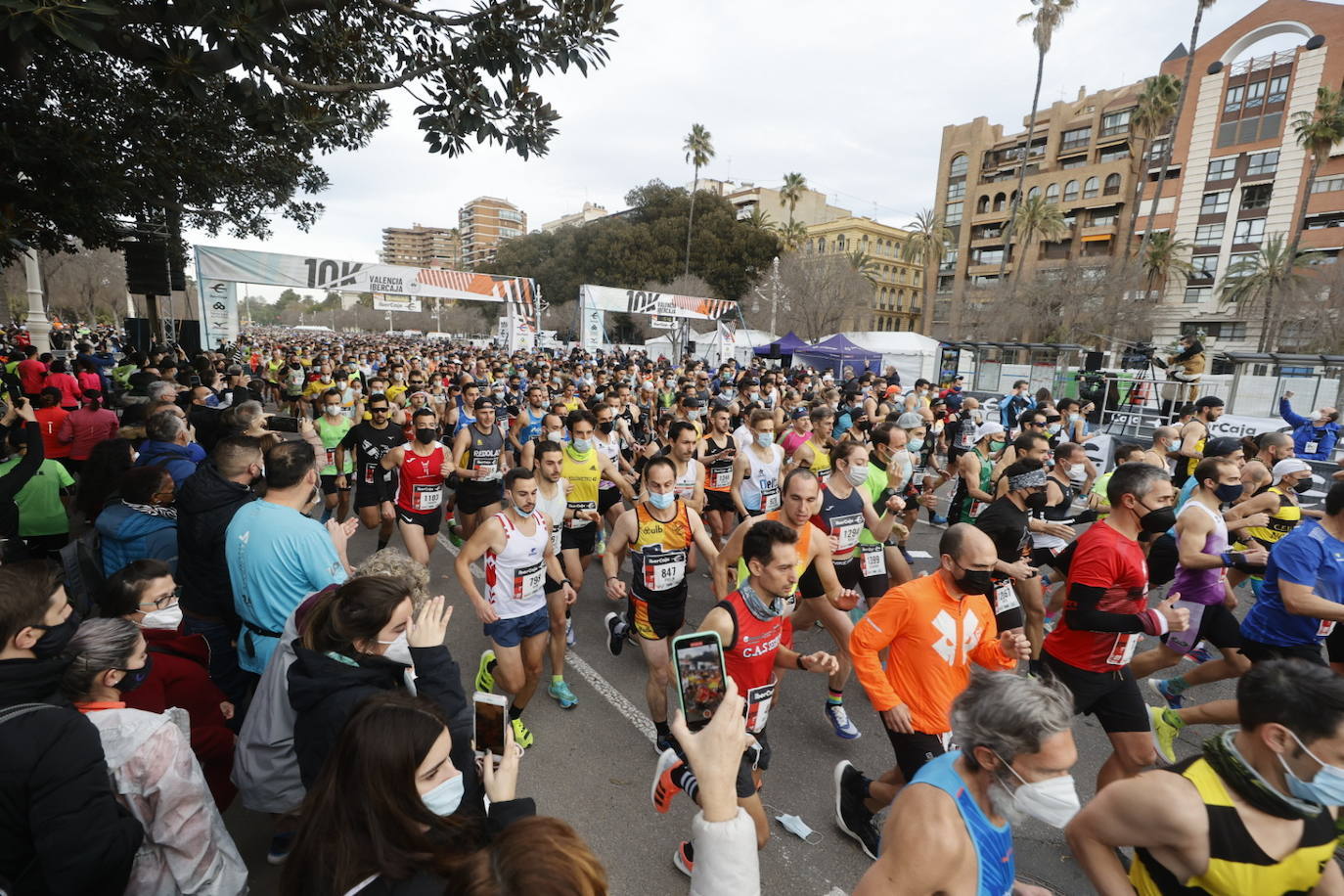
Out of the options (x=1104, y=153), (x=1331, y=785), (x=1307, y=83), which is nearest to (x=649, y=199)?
(x=1104, y=153)

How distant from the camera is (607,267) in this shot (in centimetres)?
4994

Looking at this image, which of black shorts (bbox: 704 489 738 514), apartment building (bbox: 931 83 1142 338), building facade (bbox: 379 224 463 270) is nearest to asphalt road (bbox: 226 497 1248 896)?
black shorts (bbox: 704 489 738 514)

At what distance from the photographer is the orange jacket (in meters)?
3.04

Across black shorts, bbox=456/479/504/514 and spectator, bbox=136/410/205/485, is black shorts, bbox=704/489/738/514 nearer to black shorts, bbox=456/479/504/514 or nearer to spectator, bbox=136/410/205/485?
black shorts, bbox=456/479/504/514

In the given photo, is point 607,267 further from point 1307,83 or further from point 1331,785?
point 1331,785

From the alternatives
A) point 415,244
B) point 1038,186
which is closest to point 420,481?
point 1038,186

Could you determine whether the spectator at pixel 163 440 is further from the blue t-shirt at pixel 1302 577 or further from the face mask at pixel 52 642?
the blue t-shirt at pixel 1302 577

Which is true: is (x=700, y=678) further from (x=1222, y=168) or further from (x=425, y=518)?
(x=1222, y=168)

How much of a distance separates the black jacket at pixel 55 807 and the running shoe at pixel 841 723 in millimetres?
3731

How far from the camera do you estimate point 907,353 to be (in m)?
27.1

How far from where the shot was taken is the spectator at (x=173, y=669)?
272cm

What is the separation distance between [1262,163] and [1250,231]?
13.7 feet

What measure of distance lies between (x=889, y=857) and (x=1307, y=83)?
5848cm

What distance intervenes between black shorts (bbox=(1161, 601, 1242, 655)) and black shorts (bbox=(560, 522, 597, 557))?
462 centimetres
